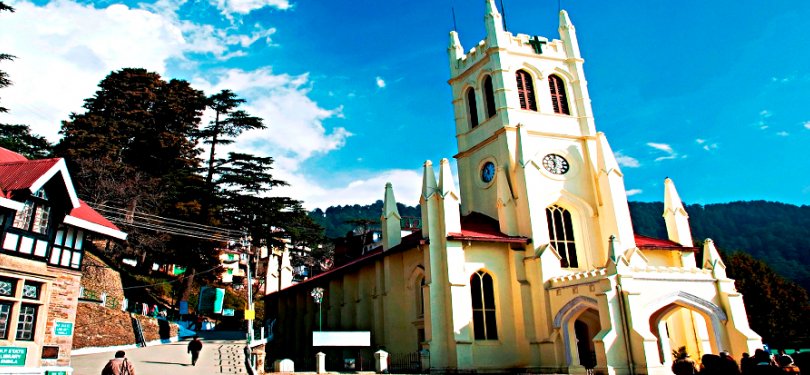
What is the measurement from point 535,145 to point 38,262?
903 inches

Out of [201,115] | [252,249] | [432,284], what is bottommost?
[432,284]

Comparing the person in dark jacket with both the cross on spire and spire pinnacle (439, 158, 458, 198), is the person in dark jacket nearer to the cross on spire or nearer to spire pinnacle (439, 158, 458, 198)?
spire pinnacle (439, 158, 458, 198)

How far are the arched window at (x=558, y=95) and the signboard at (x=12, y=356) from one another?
27.0m

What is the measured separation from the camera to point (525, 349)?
83.9 ft

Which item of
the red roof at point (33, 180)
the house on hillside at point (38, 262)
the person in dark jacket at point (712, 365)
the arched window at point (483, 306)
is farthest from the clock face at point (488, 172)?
the person in dark jacket at point (712, 365)

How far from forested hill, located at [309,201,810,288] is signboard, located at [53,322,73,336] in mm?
109278

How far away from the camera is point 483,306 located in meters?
26.0

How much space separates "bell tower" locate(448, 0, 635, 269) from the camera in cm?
2831

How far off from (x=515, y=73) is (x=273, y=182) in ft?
74.0

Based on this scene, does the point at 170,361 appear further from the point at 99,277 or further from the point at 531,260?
the point at 531,260

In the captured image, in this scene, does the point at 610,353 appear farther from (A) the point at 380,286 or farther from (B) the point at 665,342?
(A) the point at 380,286

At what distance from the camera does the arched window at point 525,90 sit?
32.3 metres

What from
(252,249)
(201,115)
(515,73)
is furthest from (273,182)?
(515,73)

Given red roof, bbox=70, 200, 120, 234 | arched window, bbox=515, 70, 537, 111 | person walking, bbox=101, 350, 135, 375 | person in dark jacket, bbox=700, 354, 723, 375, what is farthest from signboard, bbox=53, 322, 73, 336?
arched window, bbox=515, 70, 537, 111
